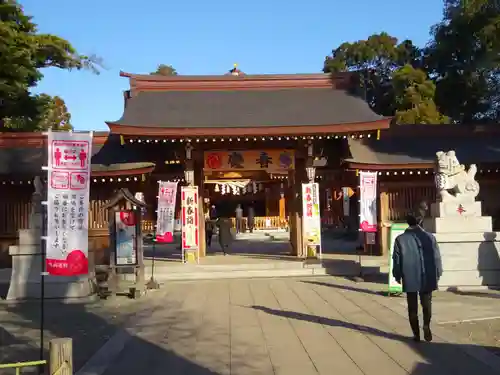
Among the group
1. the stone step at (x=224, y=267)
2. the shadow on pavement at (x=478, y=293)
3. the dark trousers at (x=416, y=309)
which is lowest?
the shadow on pavement at (x=478, y=293)

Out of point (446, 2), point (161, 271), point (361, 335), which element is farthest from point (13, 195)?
point (446, 2)

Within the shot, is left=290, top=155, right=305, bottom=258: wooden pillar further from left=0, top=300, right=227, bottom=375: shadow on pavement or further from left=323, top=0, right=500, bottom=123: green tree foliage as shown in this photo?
left=323, top=0, right=500, bottom=123: green tree foliage

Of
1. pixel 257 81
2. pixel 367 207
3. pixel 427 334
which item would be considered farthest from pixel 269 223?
pixel 427 334

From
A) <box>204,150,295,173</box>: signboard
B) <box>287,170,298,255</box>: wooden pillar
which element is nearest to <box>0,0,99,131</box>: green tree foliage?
<box>204,150,295,173</box>: signboard

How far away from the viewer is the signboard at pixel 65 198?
586cm

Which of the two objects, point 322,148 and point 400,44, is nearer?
point 322,148

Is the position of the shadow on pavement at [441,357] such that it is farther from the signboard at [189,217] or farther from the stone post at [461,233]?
the signboard at [189,217]

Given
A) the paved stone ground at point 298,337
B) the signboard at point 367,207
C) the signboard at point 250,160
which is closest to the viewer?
the paved stone ground at point 298,337

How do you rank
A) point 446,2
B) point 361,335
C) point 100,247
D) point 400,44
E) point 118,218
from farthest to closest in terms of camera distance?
point 400,44, point 446,2, point 100,247, point 118,218, point 361,335

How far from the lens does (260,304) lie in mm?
9969

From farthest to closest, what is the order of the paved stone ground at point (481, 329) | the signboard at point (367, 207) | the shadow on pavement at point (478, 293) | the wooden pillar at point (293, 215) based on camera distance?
the wooden pillar at point (293, 215) < the signboard at point (367, 207) < the shadow on pavement at point (478, 293) < the paved stone ground at point (481, 329)

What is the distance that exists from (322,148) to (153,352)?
11.5m

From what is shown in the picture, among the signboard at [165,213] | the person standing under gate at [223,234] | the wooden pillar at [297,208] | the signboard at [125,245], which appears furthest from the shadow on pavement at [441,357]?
the person standing under gate at [223,234]

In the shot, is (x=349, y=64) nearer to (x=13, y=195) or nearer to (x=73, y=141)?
(x=13, y=195)
